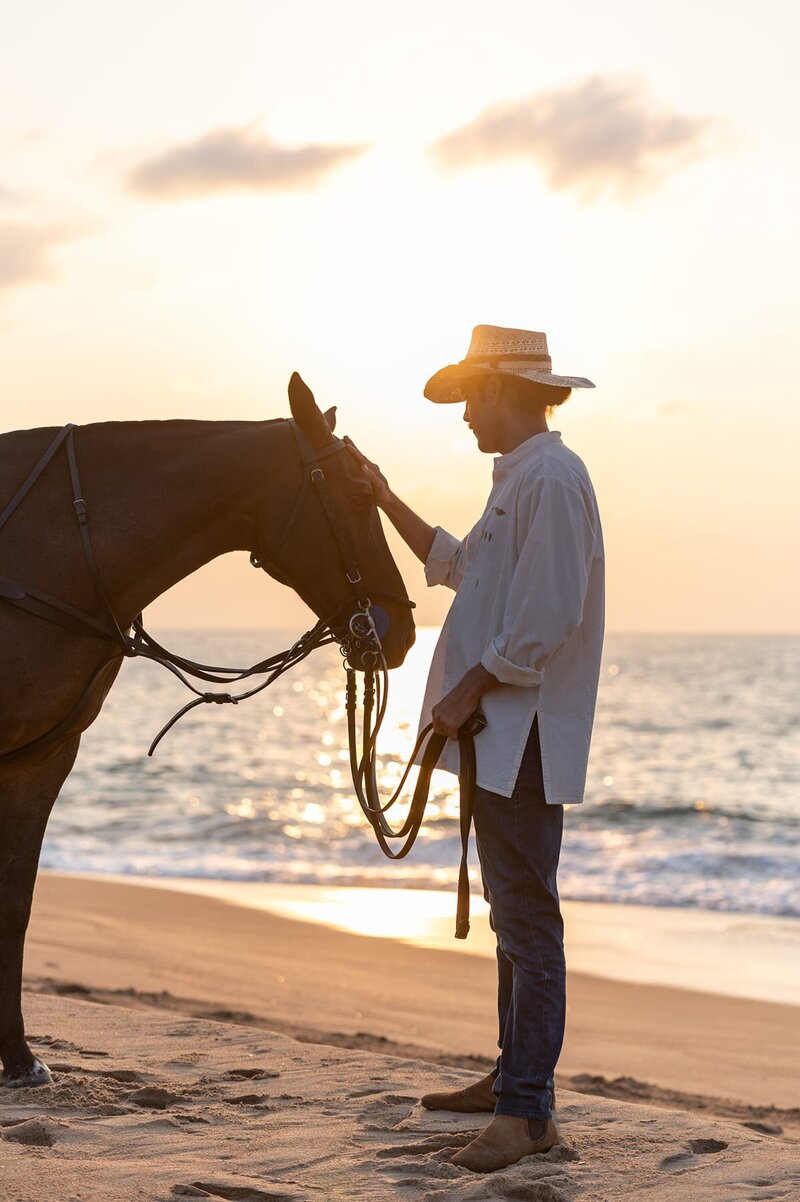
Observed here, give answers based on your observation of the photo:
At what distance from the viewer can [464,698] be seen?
3.43 metres

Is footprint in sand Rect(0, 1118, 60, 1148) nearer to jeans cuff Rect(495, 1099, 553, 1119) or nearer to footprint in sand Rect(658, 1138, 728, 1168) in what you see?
jeans cuff Rect(495, 1099, 553, 1119)

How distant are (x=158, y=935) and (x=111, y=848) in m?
5.93

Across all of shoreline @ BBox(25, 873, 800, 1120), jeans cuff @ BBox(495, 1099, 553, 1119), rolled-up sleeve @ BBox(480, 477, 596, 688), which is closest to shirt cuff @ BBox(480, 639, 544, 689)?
rolled-up sleeve @ BBox(480, 477, 596, 688)

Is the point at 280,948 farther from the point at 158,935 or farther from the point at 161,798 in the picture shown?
the point at 161,798

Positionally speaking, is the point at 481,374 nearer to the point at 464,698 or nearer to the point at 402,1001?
the point at 464,698

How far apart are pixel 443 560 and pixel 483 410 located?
0.64 metres

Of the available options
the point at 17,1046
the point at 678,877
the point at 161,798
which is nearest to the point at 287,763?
the point at 161,798

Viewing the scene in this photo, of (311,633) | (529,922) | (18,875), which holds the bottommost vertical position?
(18,875)

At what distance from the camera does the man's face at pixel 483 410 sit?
3611 mm

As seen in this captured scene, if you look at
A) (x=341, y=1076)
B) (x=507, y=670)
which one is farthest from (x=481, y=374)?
(x=341, y=1076)

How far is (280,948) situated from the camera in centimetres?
859

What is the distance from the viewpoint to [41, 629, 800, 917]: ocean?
1277 centimetres

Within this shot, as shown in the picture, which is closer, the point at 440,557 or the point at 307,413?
the point at 307,413

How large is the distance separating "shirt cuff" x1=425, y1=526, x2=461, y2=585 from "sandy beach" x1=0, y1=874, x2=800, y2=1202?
1704 millimetres
